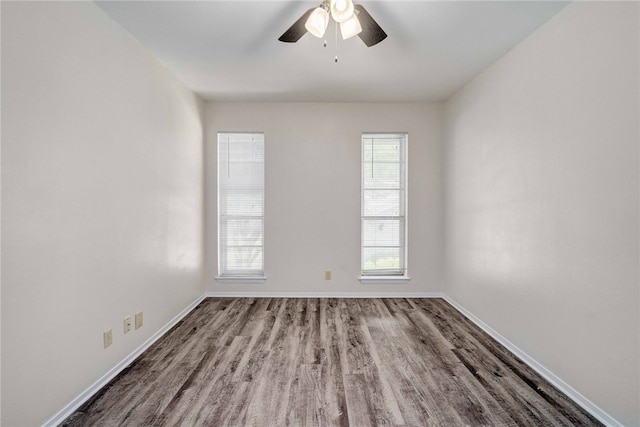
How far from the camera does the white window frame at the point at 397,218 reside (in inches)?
162

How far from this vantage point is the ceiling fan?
1771mm

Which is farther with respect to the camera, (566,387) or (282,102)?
(282,102)

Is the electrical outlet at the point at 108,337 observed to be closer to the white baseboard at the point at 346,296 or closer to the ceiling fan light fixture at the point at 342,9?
the white baseboard at the point at 346,296

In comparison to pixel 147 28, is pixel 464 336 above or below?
below

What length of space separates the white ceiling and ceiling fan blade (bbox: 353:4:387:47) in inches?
7.6

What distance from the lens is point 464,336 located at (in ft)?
9.51

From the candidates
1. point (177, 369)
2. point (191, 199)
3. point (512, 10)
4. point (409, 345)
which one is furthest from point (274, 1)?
point (409, 345)

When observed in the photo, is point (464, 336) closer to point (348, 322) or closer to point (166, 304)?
point (348, 322)

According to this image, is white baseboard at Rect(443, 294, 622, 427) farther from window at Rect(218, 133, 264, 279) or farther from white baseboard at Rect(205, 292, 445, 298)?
window at Rect(218, 133, 264, 279)

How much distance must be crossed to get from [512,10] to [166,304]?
3.69 meters

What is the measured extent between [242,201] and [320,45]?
2.28 meters

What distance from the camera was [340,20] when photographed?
5.97 feet

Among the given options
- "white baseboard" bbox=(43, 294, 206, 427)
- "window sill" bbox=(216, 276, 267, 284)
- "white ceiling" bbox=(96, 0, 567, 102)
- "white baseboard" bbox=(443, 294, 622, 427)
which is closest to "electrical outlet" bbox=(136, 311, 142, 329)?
"white baseboard" bbox=(43, 294, 206, 427)

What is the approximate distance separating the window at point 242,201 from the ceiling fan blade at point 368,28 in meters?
2.34
